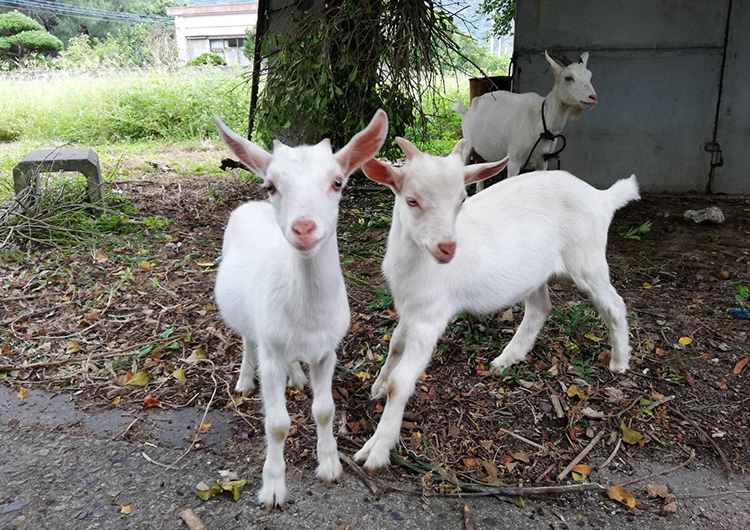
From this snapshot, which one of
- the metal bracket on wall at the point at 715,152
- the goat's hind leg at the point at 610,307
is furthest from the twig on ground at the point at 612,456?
the metal bracket on wall at the point at 715,152

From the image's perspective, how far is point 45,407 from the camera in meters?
2.87

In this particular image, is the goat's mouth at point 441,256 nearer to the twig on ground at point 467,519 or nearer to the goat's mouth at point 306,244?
the goat's mouth at point 306,244

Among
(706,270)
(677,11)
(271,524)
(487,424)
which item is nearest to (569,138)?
(677,11)

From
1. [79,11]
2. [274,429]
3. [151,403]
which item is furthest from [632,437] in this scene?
[79,11]

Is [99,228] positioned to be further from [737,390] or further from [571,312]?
[737,390]

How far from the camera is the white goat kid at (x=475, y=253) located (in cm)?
237

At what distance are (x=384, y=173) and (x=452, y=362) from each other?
1.31 m

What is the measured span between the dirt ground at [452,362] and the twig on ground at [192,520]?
346 millimetres

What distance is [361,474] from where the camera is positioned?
7.91 feet

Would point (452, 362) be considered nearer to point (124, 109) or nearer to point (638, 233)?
point (638, 233)

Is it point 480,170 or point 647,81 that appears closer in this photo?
point 480,170

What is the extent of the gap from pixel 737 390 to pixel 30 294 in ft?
14.7

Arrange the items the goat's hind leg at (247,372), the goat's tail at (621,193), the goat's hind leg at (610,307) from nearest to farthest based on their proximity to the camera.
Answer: the goat's hind leg at (247,372) < the goat's hind leg at (610,307) < the goat's tail at (621,193)

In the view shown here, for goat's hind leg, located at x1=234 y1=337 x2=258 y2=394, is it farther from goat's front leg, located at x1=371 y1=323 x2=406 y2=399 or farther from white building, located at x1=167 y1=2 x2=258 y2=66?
white building, located at x1=167 y1=2 x2=258 y2=66
